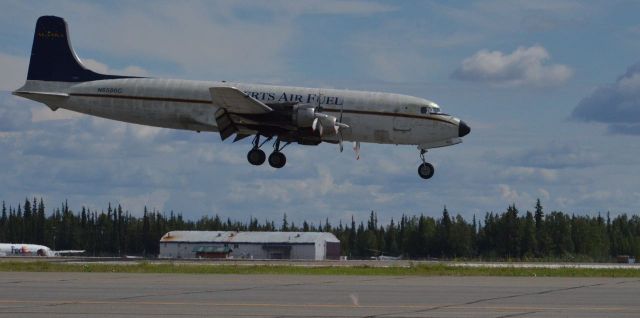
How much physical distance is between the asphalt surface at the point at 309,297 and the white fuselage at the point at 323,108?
1669 cm

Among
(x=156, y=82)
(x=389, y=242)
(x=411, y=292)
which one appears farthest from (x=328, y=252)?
(x=411, y=292)

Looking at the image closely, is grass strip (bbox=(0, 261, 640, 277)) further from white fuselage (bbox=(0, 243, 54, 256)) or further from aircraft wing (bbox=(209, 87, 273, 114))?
white fuselage (bbox=(0, 243, 54, 256))

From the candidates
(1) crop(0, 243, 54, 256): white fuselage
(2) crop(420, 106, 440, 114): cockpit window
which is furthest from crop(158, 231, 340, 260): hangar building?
(2) crop(420, 106, 440, 114): cockpit window

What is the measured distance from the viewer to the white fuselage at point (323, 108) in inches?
2242

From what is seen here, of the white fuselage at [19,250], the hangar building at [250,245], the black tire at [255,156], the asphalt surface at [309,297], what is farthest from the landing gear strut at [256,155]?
the white fuselage at [19,250]

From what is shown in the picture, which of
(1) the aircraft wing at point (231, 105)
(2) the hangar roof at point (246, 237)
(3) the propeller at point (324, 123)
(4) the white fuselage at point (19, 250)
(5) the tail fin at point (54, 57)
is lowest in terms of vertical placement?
(4) the white fuselage at point (19, 250)

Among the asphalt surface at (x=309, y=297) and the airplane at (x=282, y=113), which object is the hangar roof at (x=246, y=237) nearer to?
the airplane at (x=282, y=113)

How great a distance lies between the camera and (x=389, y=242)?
17975 centimetres

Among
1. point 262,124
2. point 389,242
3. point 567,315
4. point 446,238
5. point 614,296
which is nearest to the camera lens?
point 567,315

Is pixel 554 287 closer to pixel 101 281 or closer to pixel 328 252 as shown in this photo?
pixel 101 281

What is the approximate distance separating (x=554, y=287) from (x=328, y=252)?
10385cm

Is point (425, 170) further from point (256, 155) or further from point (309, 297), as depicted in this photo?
point (309, 297)

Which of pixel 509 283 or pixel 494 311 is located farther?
pixel 509 283

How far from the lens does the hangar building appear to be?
430 feet
